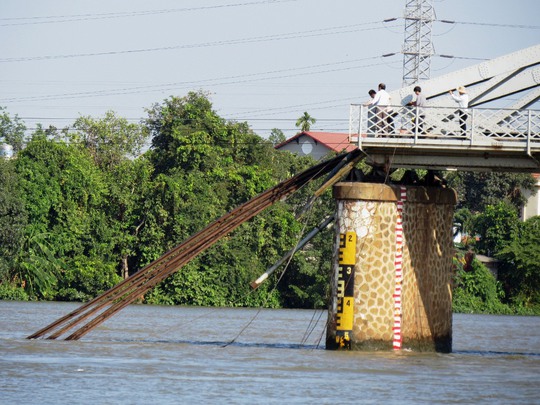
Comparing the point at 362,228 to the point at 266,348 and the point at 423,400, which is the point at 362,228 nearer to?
the point at 266,348

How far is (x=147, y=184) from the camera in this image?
241 feet

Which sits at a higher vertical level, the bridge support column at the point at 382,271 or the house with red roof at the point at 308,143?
the house with red roof at the point at 308,143

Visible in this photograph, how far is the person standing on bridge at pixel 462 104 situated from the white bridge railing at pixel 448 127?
0.10 feet

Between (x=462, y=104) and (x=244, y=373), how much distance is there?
845cm

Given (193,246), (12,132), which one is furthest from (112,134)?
(193,246)

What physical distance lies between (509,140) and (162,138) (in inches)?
2212

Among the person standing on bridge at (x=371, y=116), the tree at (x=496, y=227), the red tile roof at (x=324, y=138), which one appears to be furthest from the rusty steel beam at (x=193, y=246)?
the red tile roof at (x=324, y=138)

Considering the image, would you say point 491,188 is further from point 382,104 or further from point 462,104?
point 382,104

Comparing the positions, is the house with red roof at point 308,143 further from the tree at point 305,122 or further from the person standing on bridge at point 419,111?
the person standing on bridge at point 419,111

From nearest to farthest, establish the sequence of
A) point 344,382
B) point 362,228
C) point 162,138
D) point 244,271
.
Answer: point 344,382
point 362,228
point 244,271
point 162,138

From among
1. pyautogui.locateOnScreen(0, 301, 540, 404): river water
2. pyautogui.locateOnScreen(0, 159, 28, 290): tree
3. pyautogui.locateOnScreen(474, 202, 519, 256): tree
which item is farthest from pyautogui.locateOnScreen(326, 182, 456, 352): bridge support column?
pyautogui.locateOnScreen(474, 202, 519, 256): tree

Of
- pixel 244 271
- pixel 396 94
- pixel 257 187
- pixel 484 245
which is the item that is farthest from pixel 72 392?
pixel 484 245

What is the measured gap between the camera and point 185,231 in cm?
7012

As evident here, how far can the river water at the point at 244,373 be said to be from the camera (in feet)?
68.0
